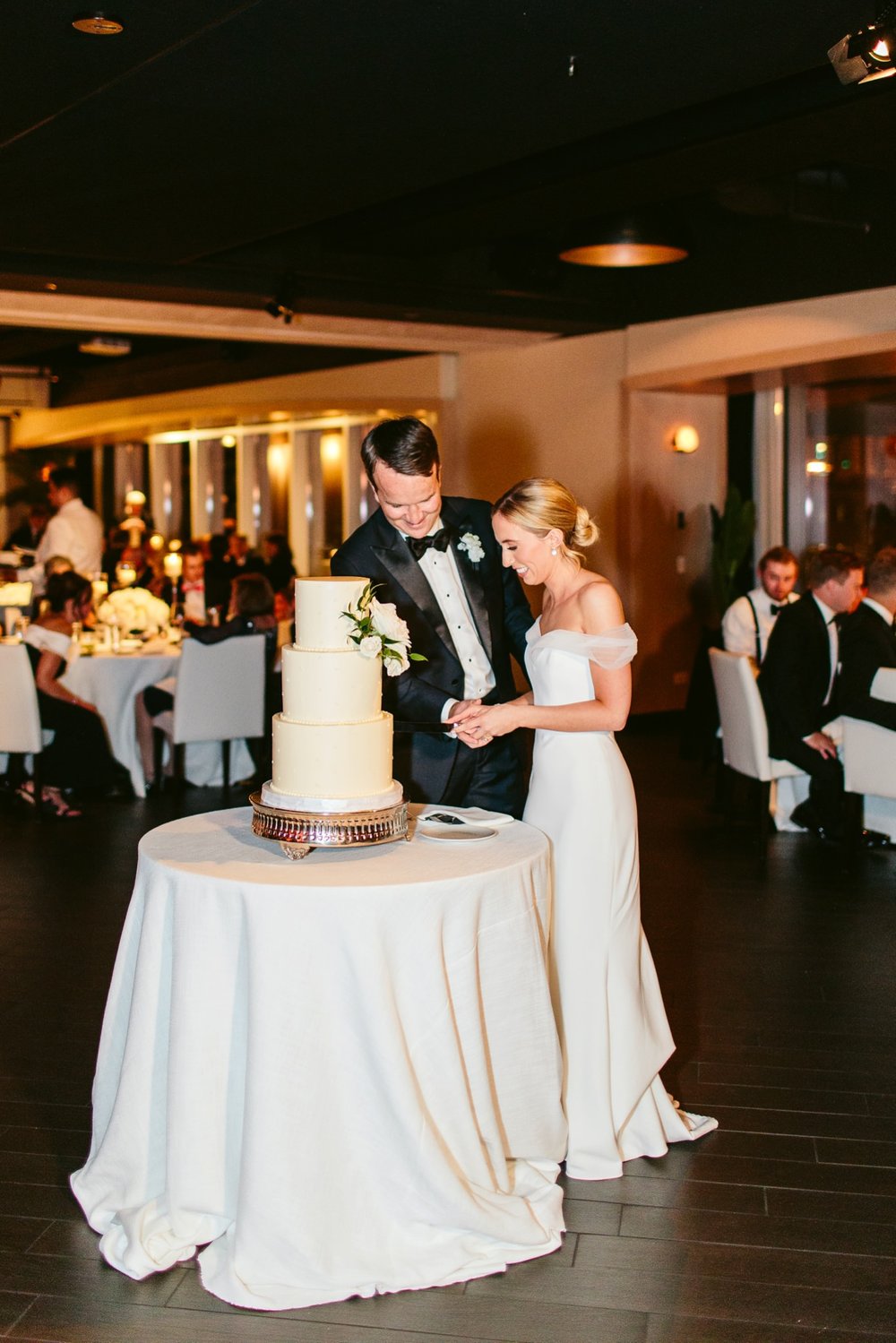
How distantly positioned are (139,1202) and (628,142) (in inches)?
222

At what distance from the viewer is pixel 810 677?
6.71m

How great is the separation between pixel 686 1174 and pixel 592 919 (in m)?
0.65

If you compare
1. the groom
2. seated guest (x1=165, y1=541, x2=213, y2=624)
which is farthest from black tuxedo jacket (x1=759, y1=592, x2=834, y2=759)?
seated guest (x1=165, y1=541, x2=213, y2=624)

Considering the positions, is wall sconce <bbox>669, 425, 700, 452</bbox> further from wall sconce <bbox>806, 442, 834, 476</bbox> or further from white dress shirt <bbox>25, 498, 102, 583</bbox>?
white dress shirt <bbox>25, 498, 102, 583</bbox>

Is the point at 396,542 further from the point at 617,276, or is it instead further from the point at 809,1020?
the point at 617,276

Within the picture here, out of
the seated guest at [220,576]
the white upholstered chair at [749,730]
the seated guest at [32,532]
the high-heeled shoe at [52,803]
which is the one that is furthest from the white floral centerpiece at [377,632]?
the seated guest at [32,532]

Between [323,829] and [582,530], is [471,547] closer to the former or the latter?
[582,530]

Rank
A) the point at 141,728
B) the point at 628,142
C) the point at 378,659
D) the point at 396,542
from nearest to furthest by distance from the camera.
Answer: the point at 378,659 → the point at 396,542 → the point at 628,142 → the point at 141,728

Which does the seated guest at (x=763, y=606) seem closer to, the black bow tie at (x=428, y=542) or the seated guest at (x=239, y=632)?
the seated guest at (x=239, y=632)

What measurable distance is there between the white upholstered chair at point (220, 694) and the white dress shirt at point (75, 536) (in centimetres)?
243

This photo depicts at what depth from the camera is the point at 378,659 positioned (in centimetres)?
292

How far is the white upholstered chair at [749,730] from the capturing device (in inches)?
262

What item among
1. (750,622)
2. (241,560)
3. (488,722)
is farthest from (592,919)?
(241,560)

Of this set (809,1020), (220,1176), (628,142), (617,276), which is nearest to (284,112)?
(628,142)
